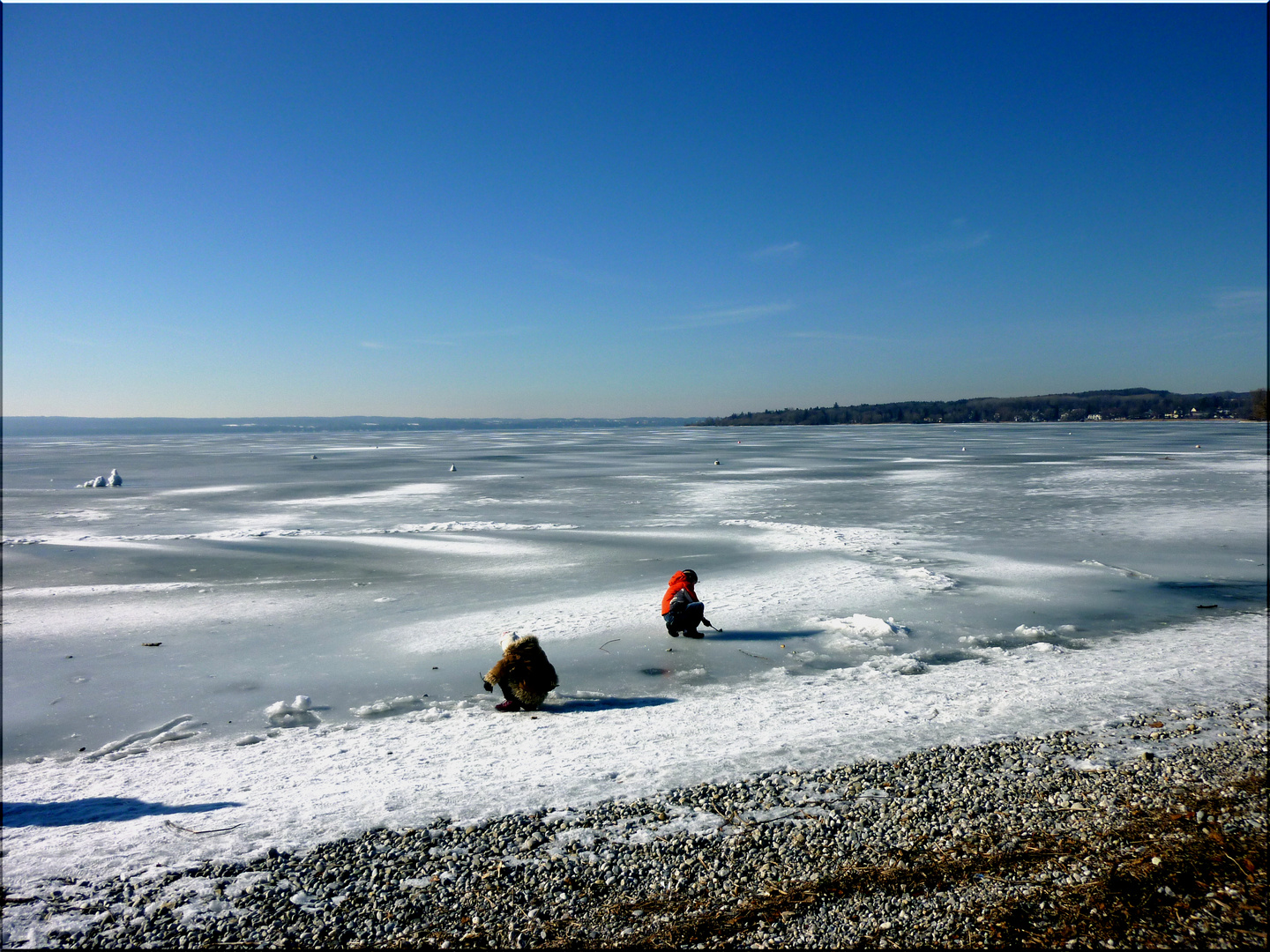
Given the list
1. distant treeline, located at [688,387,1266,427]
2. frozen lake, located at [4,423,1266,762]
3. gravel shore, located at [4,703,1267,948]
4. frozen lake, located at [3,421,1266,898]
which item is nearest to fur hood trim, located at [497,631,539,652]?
frozen lake, located at [3,421,1266,898]

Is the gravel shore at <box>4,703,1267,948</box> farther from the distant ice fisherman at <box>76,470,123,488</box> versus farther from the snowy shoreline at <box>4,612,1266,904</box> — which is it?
the distant ice fisherman at <box>76,470,123,488</box>

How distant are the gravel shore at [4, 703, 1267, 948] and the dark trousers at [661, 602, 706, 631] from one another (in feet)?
9.91

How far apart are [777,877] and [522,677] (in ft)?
9.20

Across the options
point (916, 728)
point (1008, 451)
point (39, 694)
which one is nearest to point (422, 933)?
point (916, 728)

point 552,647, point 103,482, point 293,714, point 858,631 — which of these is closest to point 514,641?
point 552,647

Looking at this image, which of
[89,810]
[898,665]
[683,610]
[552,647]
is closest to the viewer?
[89,810]

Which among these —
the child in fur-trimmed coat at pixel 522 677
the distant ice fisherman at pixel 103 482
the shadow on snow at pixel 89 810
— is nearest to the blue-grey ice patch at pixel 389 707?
the child in fur-trimmed coat at pixel 522 677

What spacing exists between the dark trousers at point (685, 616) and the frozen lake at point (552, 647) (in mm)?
202

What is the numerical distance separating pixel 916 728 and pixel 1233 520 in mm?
13847

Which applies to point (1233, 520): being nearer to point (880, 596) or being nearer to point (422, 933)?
point (880, 596)

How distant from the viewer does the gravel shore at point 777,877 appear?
3.21m

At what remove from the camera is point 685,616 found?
753cm

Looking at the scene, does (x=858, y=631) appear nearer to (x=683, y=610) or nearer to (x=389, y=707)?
(x=683, y=610)

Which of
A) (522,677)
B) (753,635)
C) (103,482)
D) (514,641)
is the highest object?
(103,482)
